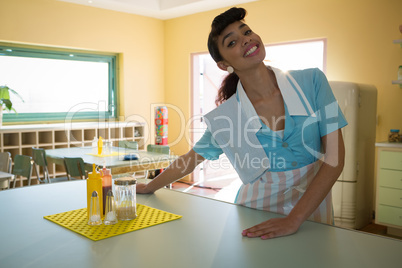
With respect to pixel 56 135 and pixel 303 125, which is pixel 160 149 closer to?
pixel 56 135

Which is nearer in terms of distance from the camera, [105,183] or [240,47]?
[105,183]

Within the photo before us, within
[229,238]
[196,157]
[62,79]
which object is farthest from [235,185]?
[229,238]

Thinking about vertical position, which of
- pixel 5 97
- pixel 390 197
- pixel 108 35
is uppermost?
pixel 108 35

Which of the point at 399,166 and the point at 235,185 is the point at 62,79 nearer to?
the point at 235,185

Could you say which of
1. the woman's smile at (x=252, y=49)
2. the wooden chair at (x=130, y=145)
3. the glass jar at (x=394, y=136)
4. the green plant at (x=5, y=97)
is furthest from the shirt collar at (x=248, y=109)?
the green plant at (x=5, y=97)

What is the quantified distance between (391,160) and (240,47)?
117 inches

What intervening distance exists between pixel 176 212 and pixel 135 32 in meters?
5.51

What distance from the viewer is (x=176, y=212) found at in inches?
61.1

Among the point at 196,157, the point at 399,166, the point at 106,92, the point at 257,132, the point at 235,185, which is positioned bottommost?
the point at 235,185

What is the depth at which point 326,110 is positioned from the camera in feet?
4.86

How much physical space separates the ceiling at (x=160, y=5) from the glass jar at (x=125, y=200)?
15.5 feet

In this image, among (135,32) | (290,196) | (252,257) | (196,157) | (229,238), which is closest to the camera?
(252,257)

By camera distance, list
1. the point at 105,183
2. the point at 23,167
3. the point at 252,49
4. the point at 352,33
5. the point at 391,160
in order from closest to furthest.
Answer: the point at 105,183 → the point at 252,49 → the point at 391,160 → the point at 23,167 → the point at 352,33

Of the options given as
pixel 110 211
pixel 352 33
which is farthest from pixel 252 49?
pixel 352 33
